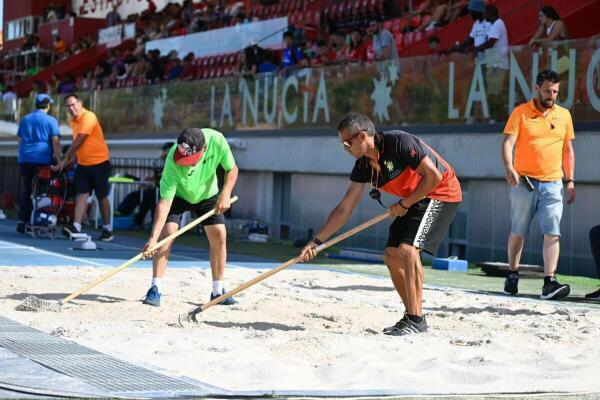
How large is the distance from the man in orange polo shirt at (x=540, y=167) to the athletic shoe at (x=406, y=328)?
3.04 metres

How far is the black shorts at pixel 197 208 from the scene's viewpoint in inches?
415

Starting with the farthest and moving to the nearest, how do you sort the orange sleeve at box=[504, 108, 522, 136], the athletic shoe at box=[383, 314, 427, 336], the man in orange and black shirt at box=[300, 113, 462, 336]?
the orange sleeve at box=[504, 108, 522, 136]
the athletic shoe at box=[383, 314, 427, 336]
the man in orange and black shirt at box=[300, 113, 462, 336]

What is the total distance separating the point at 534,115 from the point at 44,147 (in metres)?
9.18

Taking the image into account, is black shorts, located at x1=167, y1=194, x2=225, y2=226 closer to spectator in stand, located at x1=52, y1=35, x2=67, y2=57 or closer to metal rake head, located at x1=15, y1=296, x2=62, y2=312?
metal rake head, located at x1=15, y1=296, x2=62, y2=312

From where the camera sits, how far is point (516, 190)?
38.4 feet

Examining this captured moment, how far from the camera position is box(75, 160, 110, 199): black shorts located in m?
18.0

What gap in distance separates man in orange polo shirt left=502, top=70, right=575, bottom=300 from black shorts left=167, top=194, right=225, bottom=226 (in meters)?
2.85

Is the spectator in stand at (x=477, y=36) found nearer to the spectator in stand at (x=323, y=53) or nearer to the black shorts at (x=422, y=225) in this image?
the spectator in stand at (x=323, y=53)

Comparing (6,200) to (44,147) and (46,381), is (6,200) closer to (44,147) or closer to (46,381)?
(44,147)

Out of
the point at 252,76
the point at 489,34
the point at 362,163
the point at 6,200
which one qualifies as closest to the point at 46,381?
the point at 362,163

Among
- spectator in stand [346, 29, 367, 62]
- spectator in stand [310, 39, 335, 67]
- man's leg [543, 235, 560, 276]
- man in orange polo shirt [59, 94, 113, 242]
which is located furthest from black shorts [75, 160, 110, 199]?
man's leg [543, 235, 560, 276]

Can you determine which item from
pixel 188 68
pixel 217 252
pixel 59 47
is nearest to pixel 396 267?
pixel 217 252

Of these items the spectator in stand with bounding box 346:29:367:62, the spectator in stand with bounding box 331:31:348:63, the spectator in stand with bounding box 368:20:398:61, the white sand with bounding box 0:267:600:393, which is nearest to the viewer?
the white sand with bounding box 0:267:600:393

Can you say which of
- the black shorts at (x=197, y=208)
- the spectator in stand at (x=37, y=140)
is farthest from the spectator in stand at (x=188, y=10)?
the black shorts at (x=197, y=208)
